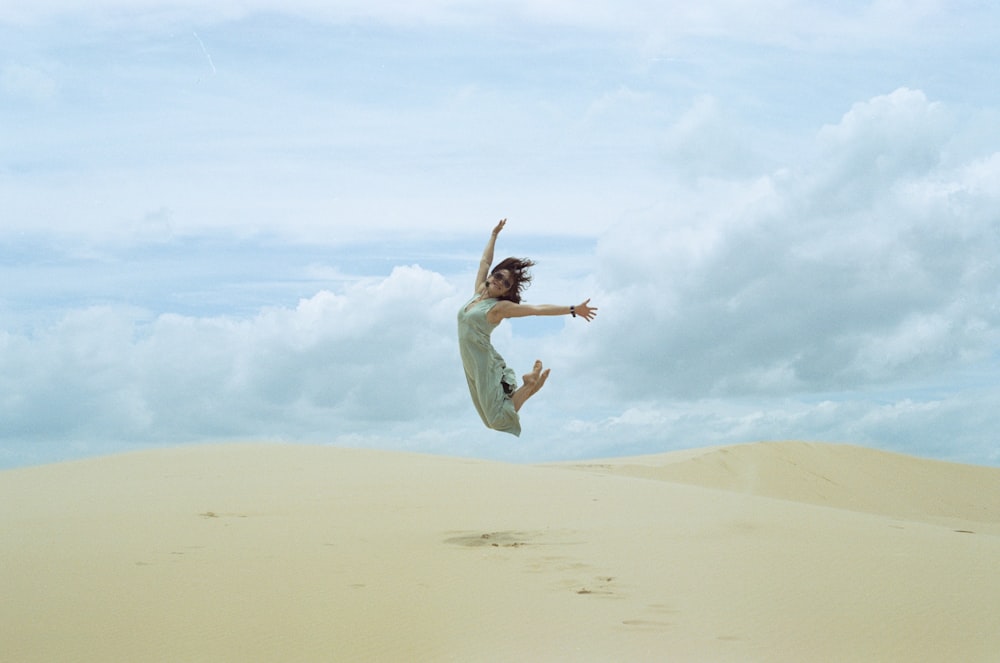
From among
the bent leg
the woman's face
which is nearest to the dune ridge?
the bent leg

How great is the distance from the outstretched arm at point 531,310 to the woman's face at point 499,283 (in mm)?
174

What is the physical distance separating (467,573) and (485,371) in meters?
1.76

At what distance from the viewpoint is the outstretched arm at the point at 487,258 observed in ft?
26.1

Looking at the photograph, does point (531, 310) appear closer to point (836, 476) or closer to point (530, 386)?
point (530, 386)

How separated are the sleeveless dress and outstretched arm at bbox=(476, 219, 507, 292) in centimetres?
23

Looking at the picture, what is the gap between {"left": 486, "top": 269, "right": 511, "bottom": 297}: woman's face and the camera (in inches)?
301

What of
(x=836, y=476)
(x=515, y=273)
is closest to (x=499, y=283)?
(x=515, y=273)

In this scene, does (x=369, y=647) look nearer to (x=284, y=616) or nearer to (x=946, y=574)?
(x=284, y=616)

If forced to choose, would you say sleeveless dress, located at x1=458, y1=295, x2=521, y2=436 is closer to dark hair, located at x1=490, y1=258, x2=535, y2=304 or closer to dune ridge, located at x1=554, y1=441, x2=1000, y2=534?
dark hair, located at x1=490, y1=258, x2=535, y2=304

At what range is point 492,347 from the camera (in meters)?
7.72

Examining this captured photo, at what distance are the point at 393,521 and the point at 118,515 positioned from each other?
7.89 feet

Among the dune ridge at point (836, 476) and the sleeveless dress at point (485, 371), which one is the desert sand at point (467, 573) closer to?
the sleeveless dress at point (485, 371)

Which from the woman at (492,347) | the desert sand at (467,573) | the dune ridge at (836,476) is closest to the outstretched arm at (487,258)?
the woman at (492,347)

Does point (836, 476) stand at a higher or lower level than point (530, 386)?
lower
